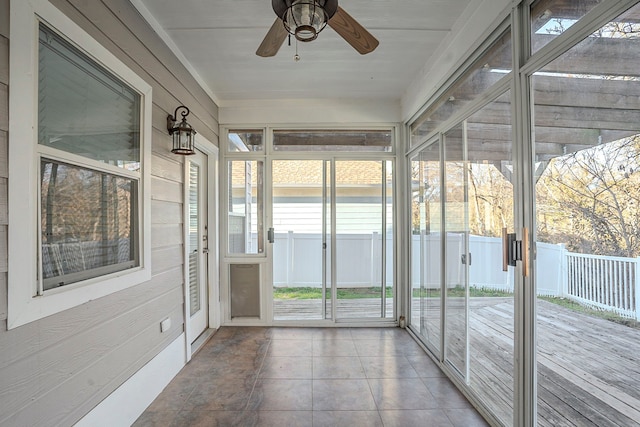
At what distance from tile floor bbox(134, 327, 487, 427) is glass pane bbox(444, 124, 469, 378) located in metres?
0.30

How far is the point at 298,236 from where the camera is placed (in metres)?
3.88

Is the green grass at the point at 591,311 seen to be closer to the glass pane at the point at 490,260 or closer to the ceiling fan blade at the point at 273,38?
the glass pane at the point at 490,260

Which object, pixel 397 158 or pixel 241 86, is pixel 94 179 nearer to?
pixel 241 86

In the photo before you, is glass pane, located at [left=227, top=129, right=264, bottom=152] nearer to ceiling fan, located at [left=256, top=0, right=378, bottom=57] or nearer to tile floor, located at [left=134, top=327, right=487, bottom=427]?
tile floor, located at [left=134, top=327, right=487, bottom=427]

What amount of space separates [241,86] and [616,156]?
10.3 feet

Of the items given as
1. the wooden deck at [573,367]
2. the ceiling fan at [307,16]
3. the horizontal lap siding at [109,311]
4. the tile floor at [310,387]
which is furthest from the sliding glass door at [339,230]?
the ceiling fan at [307,16]

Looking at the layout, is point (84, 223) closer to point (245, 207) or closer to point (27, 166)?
point (27, 166)

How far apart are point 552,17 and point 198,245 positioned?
3.38m

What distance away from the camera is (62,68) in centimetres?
147

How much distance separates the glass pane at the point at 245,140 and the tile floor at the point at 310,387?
85.8 inches

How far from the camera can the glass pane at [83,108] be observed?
138cm

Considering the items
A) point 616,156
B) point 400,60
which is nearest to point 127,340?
point 616,156

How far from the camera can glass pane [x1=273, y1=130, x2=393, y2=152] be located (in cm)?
386

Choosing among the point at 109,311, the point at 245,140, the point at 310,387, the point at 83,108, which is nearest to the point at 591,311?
the point at 310,387
